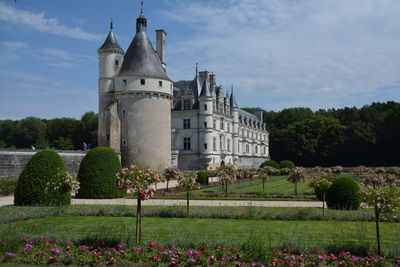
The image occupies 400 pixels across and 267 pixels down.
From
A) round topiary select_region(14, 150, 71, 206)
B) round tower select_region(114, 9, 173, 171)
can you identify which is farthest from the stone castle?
round topiary select_region(14, 150, 71, 206)

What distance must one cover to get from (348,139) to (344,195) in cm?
4772

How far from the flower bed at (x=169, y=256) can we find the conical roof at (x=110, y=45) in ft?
86.2

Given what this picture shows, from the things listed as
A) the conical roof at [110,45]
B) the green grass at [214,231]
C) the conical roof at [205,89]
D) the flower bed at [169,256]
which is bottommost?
the flower bed at [169,256]

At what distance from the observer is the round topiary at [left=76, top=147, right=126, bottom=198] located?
17.5 m

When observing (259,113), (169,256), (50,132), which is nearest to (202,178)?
(169,256)

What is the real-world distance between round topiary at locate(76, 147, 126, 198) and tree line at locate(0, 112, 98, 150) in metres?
45.1

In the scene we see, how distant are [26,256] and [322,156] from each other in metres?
57.8

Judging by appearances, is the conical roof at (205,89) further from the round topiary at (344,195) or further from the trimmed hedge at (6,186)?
the round topiary at (344,195)

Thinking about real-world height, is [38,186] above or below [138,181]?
below

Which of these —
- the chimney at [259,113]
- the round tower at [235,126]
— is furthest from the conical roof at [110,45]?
the chimney at [259,113]

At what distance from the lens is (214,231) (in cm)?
928

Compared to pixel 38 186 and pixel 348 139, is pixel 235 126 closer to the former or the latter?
pixel 348 139

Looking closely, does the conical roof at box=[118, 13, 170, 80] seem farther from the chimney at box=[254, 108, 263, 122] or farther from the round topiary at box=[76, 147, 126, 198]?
the chimney at box=[254, 108, 263, 122]

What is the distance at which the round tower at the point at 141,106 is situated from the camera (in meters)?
29.9
